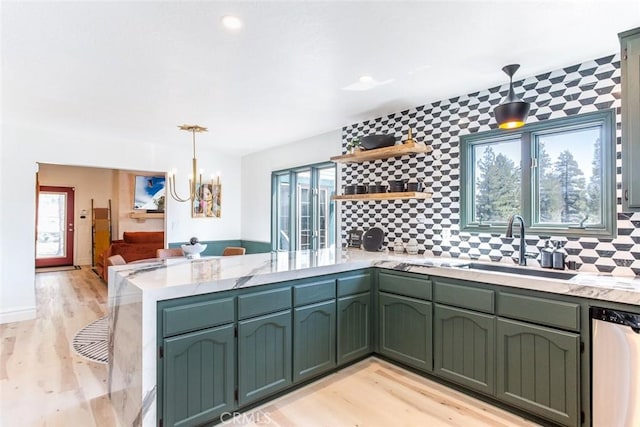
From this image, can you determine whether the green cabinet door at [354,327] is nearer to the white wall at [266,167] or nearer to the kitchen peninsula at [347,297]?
the kitchen peninsula at [347,297]

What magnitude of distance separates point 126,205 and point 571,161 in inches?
346

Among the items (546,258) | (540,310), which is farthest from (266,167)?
(540,310)

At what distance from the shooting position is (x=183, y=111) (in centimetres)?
374

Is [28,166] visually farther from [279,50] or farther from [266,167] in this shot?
[279,50]

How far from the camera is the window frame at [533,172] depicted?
239 centimetres

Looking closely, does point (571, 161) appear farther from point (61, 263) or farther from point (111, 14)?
point (61, 263)

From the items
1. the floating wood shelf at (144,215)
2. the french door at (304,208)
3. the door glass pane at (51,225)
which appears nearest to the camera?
the french door at (304,208)

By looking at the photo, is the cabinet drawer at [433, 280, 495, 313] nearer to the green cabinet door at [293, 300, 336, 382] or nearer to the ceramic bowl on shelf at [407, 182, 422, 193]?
the green cabinet door at [293, 300, 336, 382]

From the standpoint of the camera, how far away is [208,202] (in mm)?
6113

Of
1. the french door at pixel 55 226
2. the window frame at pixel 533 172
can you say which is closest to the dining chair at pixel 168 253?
the window frame at pixel 533 172

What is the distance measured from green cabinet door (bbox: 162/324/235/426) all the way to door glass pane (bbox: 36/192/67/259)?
8.82 metres

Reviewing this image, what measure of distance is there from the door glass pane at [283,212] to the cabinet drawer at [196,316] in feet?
11.2

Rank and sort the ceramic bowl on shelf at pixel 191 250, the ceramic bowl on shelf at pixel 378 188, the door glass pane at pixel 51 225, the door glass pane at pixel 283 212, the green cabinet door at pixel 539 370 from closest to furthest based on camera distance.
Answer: the green cabinet door at pixel 539 370 < the ceramic bowl on shelf at pixel 378 188 < the ceramic bowl on shelf at pixel 191 250 < the door glass pane at pixel 283 212 < the door glass pane at pixel 51 225

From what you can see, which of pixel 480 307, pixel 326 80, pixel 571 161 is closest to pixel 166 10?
pixel 326 80
